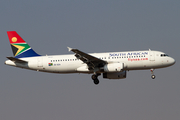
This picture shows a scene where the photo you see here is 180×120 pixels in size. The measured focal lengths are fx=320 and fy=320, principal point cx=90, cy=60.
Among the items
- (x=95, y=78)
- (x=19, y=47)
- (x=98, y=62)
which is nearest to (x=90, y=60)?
(x=98, y=62)

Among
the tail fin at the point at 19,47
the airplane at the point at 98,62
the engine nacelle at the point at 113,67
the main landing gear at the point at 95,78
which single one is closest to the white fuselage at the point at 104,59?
the airplane at the point at 98,62

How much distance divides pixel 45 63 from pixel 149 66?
49.6 ft

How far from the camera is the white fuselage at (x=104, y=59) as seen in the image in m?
45.4

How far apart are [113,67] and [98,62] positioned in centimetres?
226

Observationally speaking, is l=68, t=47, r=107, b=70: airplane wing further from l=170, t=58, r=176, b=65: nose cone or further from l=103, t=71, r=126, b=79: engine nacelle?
l=170, t=58, r=176, b=65: nose cone

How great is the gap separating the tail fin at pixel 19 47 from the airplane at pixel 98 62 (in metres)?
0.65

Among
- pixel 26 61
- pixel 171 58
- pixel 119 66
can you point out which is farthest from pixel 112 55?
pixel 26 61

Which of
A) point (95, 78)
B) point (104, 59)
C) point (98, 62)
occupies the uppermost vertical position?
point (104, 59)

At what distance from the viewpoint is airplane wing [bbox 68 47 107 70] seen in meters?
43.5

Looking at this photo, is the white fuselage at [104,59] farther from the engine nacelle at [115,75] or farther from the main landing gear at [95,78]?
the engine nacelle at [115,75]

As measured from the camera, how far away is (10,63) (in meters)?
47.6

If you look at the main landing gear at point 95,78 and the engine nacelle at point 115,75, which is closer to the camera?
the main landing gear at point 95,78

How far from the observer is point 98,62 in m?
45.3

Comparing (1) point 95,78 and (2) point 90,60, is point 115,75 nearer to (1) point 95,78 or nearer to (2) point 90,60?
(1) point 95,78
